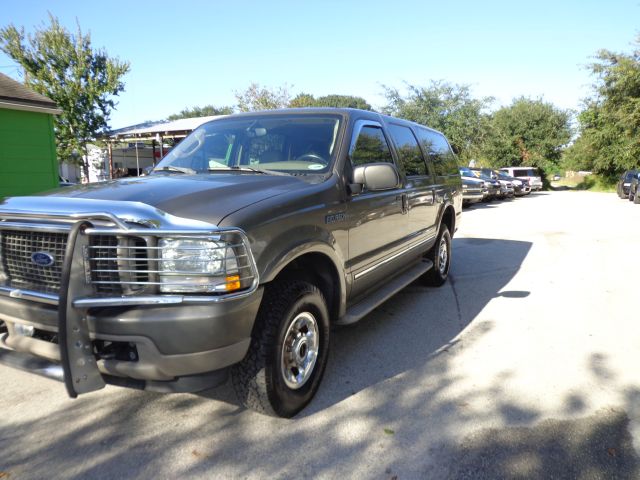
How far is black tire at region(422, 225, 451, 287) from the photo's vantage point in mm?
6102

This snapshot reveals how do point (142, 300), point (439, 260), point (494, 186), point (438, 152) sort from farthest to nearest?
point (494, 186), point (438, 152), point (439, 260), point (142, 300)

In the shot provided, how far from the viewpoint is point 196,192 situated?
278 cm

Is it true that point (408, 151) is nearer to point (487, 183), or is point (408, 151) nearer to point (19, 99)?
point (19, 99)

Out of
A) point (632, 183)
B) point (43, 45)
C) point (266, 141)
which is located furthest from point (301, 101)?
point (266, 141)

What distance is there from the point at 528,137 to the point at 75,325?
4725cm

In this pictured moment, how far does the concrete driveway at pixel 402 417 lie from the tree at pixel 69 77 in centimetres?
2264

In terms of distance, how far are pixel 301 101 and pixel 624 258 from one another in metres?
31.6

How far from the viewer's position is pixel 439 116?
33.3 metres

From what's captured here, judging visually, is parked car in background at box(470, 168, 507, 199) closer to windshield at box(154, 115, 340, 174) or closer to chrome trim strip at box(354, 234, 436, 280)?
chrome trim strip at box(354, 234, 436, 280)

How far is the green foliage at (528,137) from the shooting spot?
1708 inches

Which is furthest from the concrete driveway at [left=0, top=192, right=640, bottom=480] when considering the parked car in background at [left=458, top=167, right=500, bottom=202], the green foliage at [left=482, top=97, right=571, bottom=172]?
the green foliage at [left=482, top=97, right=571, bottom=172]

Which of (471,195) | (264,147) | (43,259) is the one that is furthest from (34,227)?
(471,195)

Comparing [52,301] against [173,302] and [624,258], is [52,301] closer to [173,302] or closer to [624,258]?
[173,302]

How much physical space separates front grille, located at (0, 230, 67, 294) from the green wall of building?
34.6 ft
